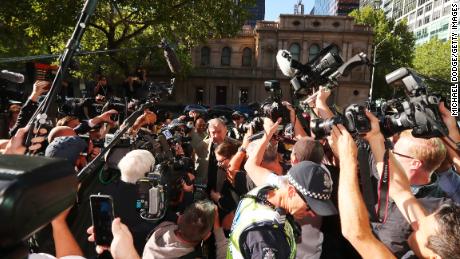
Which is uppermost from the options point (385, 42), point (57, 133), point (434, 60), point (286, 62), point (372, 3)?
point (372, 3)

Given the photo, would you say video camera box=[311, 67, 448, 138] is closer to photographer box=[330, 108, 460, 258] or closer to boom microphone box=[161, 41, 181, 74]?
photographer box=[330, 108, 460, 258]

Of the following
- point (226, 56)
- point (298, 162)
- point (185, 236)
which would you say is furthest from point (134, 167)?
point (226, 56)

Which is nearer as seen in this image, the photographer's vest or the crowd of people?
the crowd of people

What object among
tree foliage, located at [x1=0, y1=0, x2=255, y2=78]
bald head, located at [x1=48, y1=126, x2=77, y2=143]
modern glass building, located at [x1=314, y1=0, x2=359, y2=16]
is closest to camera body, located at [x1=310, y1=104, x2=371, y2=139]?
bald head, located at [x1=48, y1=126, x2=77, y2=143]

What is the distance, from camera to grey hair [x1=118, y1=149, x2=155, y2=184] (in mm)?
3066

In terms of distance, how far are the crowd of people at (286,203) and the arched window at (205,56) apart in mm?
37098

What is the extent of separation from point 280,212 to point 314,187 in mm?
244

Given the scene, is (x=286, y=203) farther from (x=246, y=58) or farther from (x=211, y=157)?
(x=246, y=58)

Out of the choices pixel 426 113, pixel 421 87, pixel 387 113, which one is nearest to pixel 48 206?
pixel 426 113

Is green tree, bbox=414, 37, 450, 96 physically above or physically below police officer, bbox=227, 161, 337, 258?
above

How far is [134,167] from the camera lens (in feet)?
10.1

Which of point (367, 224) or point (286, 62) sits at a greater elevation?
point (286, 62)

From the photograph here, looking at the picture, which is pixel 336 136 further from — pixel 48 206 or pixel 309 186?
pixel 48 206

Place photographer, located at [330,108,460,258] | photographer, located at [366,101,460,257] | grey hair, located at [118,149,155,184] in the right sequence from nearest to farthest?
1. photographer, located at [330,108,460,258]
2. photographer, located at [366,101,460,257]
3. grey hair, located at [118,149,155,184]
